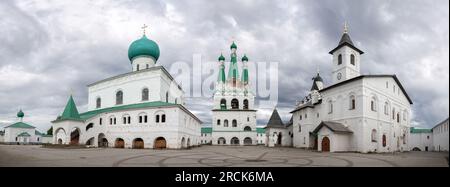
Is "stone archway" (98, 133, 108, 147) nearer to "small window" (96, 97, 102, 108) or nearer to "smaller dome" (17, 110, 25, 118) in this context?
"small window" (96, 97, 102, 108)

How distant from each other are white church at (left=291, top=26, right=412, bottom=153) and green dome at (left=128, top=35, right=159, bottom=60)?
20.3 m

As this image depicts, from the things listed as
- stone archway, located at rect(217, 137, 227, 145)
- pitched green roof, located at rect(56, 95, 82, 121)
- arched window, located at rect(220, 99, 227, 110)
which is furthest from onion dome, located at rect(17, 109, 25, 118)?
arched window, located at rect(220, 99, 227, 110)

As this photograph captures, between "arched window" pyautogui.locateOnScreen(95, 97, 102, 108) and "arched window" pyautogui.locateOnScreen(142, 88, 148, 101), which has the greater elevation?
"arched window" pyautogui.locateOnScreen(142, 88, 148, 101)

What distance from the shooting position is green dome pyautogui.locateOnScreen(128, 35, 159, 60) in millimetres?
35125

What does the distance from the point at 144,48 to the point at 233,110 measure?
26.3m

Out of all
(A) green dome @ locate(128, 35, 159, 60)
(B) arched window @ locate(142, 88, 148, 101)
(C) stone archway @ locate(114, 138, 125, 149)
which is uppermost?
(A) green dome @ locate(128, 35, 159, 60)

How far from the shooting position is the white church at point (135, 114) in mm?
27953

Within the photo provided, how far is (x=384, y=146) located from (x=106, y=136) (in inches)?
1081

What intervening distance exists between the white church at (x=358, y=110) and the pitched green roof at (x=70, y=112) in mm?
24775

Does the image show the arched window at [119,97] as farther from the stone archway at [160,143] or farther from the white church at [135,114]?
the stone archway at [160,143]

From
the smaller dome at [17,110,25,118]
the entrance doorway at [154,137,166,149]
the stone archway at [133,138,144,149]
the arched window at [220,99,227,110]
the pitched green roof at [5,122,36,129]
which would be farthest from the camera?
the arched window at [220,99,227,110]

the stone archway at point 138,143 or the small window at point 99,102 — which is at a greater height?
the small window at point 99,102

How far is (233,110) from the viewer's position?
57094 millimetres

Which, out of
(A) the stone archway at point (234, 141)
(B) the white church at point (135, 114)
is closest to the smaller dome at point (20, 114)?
(B) the white church at point (135, 114)
